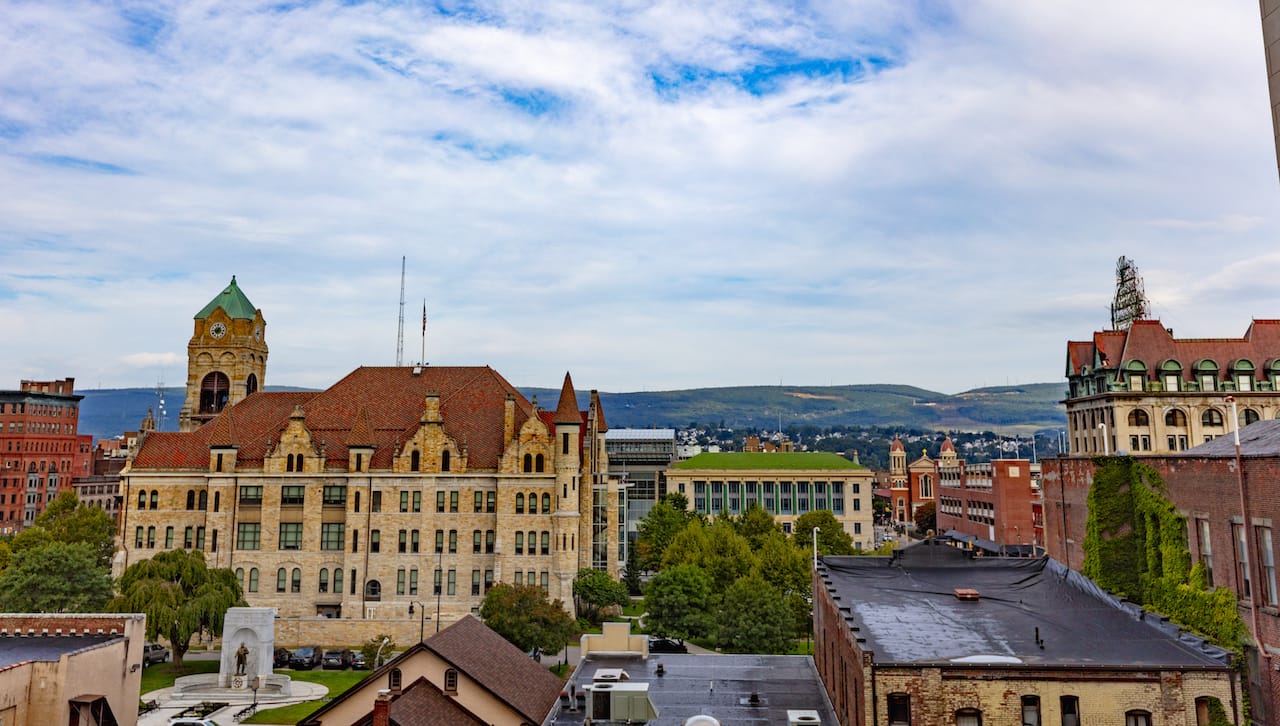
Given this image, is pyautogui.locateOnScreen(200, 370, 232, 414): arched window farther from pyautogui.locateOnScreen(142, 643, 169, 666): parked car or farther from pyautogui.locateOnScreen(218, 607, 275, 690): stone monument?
pyautogui.locateOnScreen(218, 607, 275, 690): stone monument

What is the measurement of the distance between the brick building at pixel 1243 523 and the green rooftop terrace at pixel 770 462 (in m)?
118

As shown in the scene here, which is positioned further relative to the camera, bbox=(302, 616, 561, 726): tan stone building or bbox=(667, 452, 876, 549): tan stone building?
bbox=(667, 452, 876, 549): tan stone building

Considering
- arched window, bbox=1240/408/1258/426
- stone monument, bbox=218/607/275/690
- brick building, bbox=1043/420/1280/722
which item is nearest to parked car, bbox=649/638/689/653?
stone monument, bbox=218/607/275/690

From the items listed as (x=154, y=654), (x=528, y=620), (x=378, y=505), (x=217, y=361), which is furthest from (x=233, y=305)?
(x=528, y=620)

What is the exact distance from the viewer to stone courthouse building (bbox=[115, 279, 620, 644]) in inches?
3093

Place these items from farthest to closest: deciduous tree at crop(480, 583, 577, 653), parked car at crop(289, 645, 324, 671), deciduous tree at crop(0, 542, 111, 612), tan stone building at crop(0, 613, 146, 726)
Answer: deciduous tree at crop(0, 542, 111, 612) < parked car at crop(289, 645, 324, 671) < deciduous tree at crop(480, 583, 577, 653) < tan stone building at crop(0, 613, 146, 726)

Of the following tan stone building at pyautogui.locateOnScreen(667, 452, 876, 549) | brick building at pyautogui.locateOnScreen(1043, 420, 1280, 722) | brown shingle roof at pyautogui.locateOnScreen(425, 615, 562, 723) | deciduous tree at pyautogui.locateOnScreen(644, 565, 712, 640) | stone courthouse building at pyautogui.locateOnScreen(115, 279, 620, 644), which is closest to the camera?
brick building at pyautogui.locateOnScreen(1043, 420, 1280, 722)

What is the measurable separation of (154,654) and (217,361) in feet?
127

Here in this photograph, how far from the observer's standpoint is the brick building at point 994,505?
130 metres

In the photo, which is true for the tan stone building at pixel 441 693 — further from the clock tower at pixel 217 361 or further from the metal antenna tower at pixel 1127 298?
the metal antenna tower at pixel 1127 298

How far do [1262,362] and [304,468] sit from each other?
105020 millimetres

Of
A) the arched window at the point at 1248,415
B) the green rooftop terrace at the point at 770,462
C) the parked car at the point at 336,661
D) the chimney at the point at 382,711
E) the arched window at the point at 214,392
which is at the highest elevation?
the arched window at the point at 214,392

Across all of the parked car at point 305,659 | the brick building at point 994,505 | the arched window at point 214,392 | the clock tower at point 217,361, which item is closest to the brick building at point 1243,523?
the parked car at point 305,659

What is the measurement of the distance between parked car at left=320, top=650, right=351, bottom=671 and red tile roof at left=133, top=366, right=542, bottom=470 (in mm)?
18636
